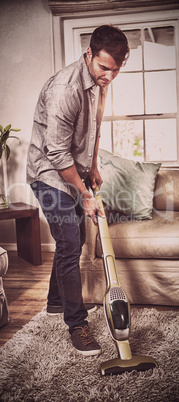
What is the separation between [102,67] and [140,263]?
1.12 meters

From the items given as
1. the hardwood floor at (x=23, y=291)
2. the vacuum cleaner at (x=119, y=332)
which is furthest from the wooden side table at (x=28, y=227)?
the vacuum cleaner at (x=119, y=332)

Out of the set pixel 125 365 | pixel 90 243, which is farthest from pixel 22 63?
pixel 125 365

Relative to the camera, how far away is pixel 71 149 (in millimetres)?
1782

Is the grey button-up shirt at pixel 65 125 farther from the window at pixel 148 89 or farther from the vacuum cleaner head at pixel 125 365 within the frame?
the window at pixel 148 89

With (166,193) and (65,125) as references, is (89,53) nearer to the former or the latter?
(65,125)

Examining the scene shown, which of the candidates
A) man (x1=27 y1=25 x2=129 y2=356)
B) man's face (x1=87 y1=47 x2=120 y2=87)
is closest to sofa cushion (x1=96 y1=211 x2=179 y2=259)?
man (x1=27 y1=25 x2=129 y2=356)

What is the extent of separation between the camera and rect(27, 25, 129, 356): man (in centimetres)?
158

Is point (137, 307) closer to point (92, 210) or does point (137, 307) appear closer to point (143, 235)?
point (143, 235)

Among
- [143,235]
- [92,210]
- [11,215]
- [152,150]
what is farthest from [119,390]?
[152,150]

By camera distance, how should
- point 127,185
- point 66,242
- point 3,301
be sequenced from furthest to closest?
1. point 127,185
2. point 3,301
3. point 66,242

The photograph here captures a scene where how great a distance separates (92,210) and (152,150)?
6.72ft

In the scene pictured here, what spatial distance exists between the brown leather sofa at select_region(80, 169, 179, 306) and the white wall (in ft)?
5.02

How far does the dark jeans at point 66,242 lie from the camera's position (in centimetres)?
170

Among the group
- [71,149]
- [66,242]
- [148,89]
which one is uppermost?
[148,89]
